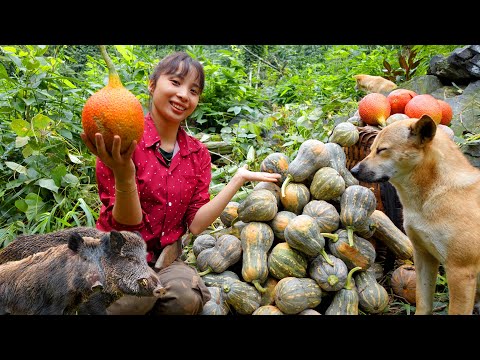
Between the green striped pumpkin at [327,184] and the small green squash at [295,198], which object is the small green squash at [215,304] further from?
the green striped pumpkin at [327,184]

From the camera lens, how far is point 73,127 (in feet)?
11.8

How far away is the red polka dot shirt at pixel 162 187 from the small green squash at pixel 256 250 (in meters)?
0.38

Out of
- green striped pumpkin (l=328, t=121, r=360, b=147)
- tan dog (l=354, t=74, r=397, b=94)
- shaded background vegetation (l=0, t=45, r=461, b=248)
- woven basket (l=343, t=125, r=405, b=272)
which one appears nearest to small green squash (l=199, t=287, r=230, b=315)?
shaded background vegetation (l=0, t=45, r=461, b=248)

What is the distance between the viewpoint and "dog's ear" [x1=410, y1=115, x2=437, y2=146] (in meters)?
2.27

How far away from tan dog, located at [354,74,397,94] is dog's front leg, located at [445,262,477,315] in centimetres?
269

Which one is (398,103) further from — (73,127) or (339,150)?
(73,127)

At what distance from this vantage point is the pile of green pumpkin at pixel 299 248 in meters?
2.54

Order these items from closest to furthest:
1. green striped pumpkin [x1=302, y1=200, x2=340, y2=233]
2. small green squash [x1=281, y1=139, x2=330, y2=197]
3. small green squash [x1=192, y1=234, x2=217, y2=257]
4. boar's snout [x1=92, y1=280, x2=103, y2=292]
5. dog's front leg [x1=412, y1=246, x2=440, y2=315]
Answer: boar's snout [x1=92, y1=280, x2=103, y2=292], dog's front leg [x1=412, y1=246, x2=440, y2=315], green striped pumpkin [x1=302, y1=200, x2=340, y2=233], small green squash [x1=281, y1=139, x2=330, y2=197], small green squash [x1=192, y1=234, x2=217, y2=257]

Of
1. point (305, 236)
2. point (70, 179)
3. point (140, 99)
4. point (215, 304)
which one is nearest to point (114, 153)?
point (215, 304)

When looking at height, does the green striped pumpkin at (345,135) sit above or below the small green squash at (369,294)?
above

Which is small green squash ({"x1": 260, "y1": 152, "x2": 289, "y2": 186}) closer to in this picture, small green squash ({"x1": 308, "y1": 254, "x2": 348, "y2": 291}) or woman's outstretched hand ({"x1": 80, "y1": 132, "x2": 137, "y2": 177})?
small green squash ({"x1": 308, "y1": 254, "x2": 348, "y2": 291})

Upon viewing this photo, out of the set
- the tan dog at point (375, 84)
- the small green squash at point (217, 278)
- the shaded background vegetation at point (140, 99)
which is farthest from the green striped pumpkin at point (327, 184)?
the tan dog at point (375, 84)

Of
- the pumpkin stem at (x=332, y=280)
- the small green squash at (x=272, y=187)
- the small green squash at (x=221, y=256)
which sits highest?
the small green squash at (x=272, y=187)
